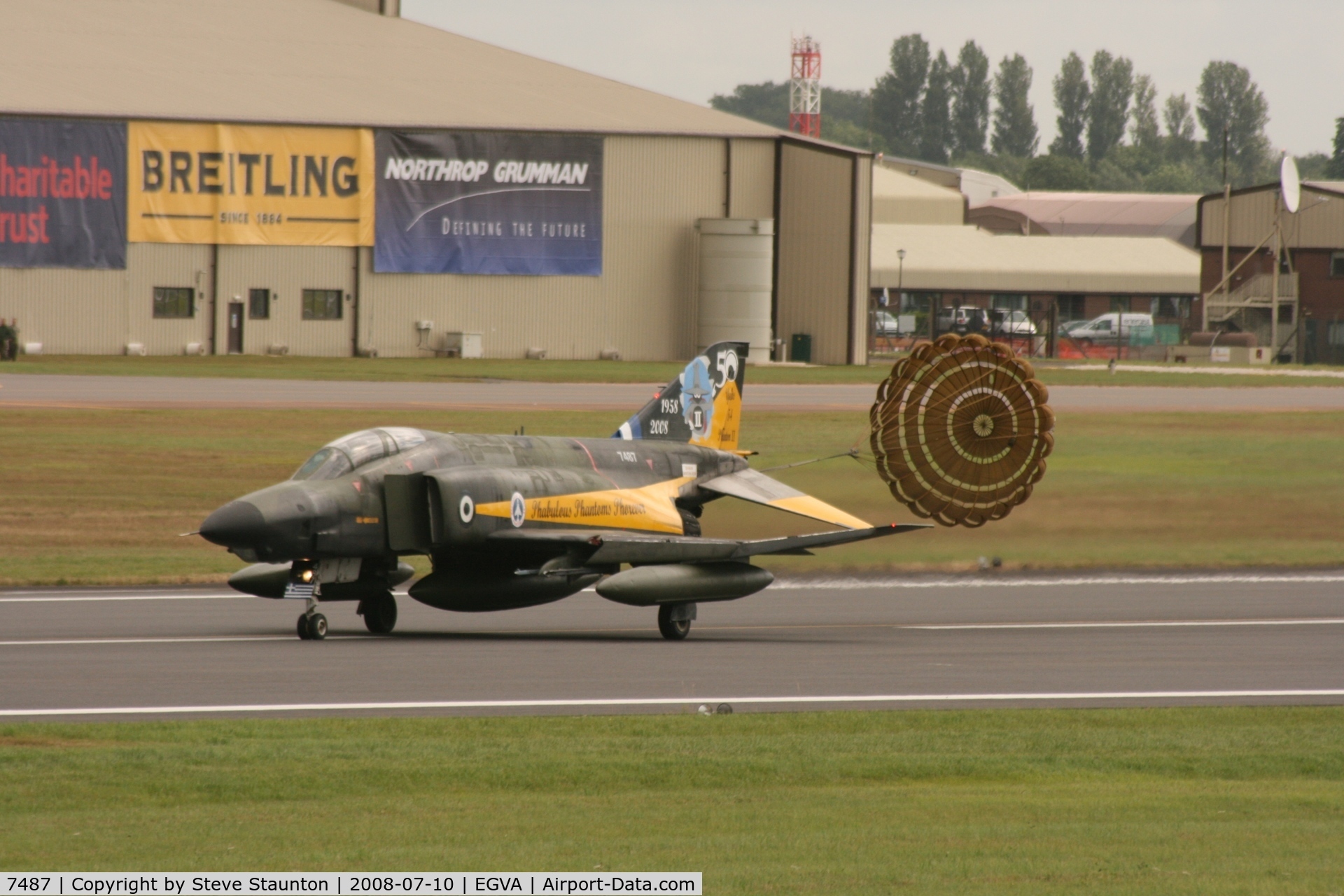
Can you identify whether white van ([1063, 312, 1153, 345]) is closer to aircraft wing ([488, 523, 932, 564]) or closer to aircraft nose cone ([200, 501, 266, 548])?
aircraft wing ([488, 523, 932, 564])

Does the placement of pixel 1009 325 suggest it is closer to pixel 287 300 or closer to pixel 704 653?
pixel 287 300

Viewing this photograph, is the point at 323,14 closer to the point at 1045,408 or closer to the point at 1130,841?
the point at 1045,408

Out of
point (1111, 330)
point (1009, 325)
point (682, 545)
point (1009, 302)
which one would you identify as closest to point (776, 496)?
point (682, 545)

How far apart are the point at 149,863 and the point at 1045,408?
16251 millimetres

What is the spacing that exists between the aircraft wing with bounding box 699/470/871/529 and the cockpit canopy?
4.94 m

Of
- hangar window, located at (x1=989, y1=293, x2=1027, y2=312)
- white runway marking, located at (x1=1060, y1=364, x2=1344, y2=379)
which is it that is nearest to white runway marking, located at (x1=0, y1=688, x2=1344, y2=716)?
white runway marking, located at (x1=1060, y1=364, x2=1344, y2=379)

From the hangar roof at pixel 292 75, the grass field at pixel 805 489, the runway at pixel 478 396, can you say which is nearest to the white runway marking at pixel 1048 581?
the grass field at pixel 805 489

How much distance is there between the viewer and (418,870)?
34.0ft

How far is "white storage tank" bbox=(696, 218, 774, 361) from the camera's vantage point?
80875 mm

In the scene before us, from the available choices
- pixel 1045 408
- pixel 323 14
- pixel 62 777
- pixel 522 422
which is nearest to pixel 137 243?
pixel 323 14

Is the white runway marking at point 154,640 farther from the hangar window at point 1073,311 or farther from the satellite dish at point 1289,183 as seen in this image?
the hangar window at point 1073,311

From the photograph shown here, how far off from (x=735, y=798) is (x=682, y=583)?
9190 mm

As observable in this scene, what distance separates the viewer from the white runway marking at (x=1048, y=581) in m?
28.3

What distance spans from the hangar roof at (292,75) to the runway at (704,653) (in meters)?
53.9
